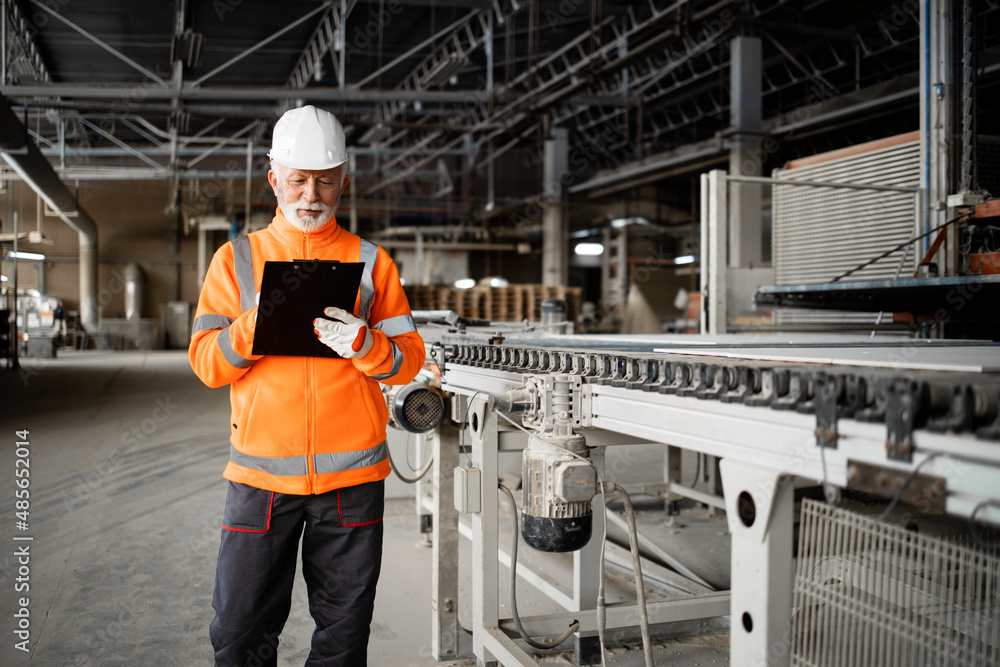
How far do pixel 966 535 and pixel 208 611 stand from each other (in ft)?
9.78

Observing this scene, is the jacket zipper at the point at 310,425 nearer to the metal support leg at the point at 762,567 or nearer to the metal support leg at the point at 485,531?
the metal support leg at the point at 485,531

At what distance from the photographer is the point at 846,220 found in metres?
4.96

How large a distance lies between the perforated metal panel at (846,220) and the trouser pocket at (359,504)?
371 centimetres

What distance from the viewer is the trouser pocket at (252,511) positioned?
5.77ft

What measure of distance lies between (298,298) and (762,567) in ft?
3.73

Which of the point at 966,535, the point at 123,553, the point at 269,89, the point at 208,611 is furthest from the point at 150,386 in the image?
the point at 966,535

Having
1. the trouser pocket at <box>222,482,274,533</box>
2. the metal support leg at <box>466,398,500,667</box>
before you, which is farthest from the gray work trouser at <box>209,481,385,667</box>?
A: the metal support leg at <box>466,398,500,667</box>

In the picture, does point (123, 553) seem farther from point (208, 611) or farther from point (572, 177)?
point (572, 177)

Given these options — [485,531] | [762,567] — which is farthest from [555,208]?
[762,567]

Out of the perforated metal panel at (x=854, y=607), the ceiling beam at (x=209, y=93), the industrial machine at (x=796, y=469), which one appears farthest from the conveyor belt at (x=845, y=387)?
the ceiling beam at (x=209, y=93)

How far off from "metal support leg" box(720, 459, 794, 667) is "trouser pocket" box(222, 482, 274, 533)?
3.73 feet

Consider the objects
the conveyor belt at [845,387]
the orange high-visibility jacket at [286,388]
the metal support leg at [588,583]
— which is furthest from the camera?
the metal support leg at [588,583]

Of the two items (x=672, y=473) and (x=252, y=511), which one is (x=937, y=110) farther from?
(x=252, y=511)

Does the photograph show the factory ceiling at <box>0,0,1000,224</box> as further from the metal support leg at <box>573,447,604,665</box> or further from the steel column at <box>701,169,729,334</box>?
the metal support leg at <box>573,447,604,665</box>
